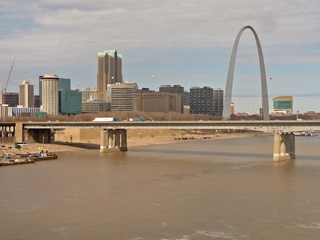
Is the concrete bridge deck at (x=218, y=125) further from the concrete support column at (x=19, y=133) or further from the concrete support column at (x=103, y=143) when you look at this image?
the concrete support column at (x=19, y=133)

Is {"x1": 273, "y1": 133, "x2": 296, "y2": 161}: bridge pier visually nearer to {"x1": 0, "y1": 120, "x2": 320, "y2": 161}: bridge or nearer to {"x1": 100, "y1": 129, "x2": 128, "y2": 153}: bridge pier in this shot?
{"x1": 0, "y1": 120, "x2": 320, "y2": 161}: bridge

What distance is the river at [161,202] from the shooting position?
1409 inches

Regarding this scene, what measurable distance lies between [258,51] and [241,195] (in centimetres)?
6996

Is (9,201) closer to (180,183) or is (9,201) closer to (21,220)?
(21,220)

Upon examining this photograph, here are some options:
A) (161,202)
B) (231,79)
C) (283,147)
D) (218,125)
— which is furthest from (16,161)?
(231,79)

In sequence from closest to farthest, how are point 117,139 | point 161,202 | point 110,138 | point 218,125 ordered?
point 161,202 < point 218,125 < point 110,138 < point 117,139

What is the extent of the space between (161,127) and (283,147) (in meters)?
25.3

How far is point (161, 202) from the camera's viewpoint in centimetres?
4528

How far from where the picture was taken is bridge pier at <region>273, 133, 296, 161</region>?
80.2 metres

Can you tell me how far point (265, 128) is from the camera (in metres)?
83.9

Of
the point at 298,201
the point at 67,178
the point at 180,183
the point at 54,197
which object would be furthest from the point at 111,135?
the point at 298,201

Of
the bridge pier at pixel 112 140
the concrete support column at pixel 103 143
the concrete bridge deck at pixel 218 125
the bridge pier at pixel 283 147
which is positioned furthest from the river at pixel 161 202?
the bridge pier at pixel 112 140

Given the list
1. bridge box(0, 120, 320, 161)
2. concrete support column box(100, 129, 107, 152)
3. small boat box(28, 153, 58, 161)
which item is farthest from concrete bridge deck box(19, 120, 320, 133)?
small boat box(28, 153, 58, 161)

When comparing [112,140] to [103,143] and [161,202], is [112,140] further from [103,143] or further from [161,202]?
[161,202]
